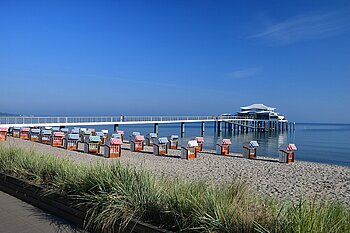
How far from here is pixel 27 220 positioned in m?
3.66

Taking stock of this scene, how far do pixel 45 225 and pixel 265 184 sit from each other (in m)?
6.33

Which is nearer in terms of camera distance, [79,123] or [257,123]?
[79,123]

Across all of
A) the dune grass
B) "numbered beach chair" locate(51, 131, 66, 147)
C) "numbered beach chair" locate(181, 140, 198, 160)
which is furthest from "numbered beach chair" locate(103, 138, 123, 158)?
the dune grass

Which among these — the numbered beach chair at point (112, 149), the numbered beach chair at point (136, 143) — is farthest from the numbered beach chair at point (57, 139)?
the numbered beach chair at point (112, 149)

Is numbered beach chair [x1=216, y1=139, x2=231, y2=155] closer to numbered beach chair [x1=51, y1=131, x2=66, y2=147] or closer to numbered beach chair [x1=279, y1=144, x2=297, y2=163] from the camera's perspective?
numbered beach chair [x1=279, y1=144, x2=297, y2=163]

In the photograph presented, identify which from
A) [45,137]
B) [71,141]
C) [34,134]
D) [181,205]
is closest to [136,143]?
[71,141]

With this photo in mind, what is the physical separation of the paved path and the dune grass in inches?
10.8

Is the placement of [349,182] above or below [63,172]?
below

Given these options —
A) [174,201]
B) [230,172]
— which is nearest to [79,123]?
[230,172]

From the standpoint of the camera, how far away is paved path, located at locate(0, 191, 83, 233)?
3.37 m

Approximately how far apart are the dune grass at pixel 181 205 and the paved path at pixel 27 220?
27cm

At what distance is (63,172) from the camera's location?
4379 millimetres

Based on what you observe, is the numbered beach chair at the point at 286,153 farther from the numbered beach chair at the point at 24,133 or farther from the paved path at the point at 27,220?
the numbered beach chair at the point at 24,133

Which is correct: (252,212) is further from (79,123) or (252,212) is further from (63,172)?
(79,123)
